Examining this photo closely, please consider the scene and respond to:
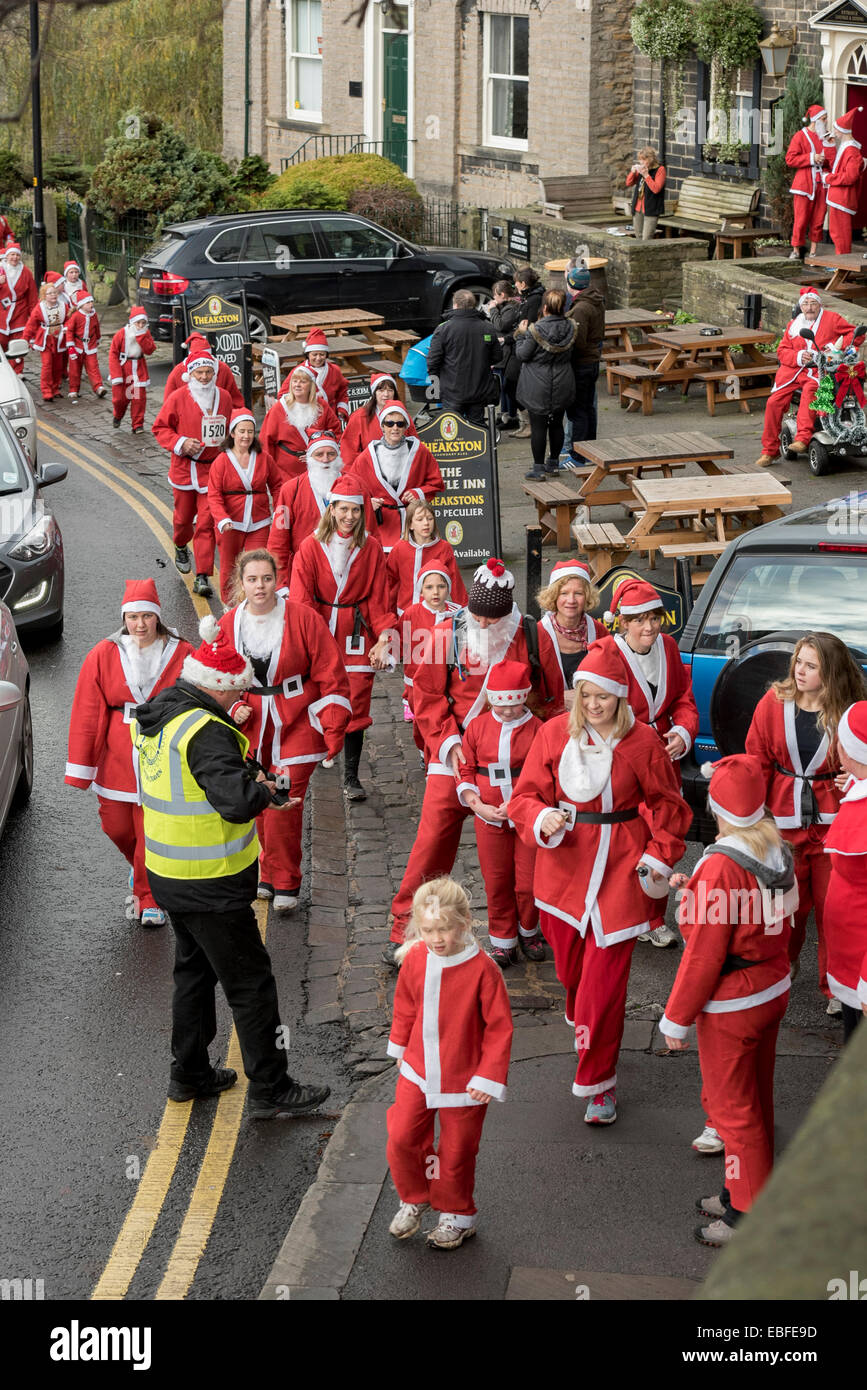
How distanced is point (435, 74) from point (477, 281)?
8.71 metres

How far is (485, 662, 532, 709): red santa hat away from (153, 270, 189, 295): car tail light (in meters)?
16.3

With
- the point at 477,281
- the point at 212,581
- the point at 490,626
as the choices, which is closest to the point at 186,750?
the point at 490,626

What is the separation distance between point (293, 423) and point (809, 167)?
37.8 feet

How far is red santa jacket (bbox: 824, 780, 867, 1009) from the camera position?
20.0 ft

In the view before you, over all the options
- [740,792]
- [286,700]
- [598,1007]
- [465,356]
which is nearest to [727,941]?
[740,792]

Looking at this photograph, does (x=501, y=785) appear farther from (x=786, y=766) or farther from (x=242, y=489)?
(x=242, y=489)

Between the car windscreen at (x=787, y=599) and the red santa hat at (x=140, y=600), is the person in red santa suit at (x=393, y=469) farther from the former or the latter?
the red santa hat at (x=140, y=600)

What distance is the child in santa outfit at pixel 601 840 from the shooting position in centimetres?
639

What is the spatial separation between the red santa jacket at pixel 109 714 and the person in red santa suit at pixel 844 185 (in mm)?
16194

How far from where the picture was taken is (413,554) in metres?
10.2

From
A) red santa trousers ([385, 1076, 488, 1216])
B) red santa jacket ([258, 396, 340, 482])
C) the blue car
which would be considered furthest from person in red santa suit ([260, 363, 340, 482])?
red santa trousers ([385, 1076, 488, 1216])

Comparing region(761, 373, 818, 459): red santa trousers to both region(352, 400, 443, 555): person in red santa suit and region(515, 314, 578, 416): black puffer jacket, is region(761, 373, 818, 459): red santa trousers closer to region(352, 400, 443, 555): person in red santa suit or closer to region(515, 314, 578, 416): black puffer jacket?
region(515, 314, 578, 416): black puffer jacket

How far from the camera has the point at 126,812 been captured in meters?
8.45

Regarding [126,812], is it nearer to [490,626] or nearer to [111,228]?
[490,626]
